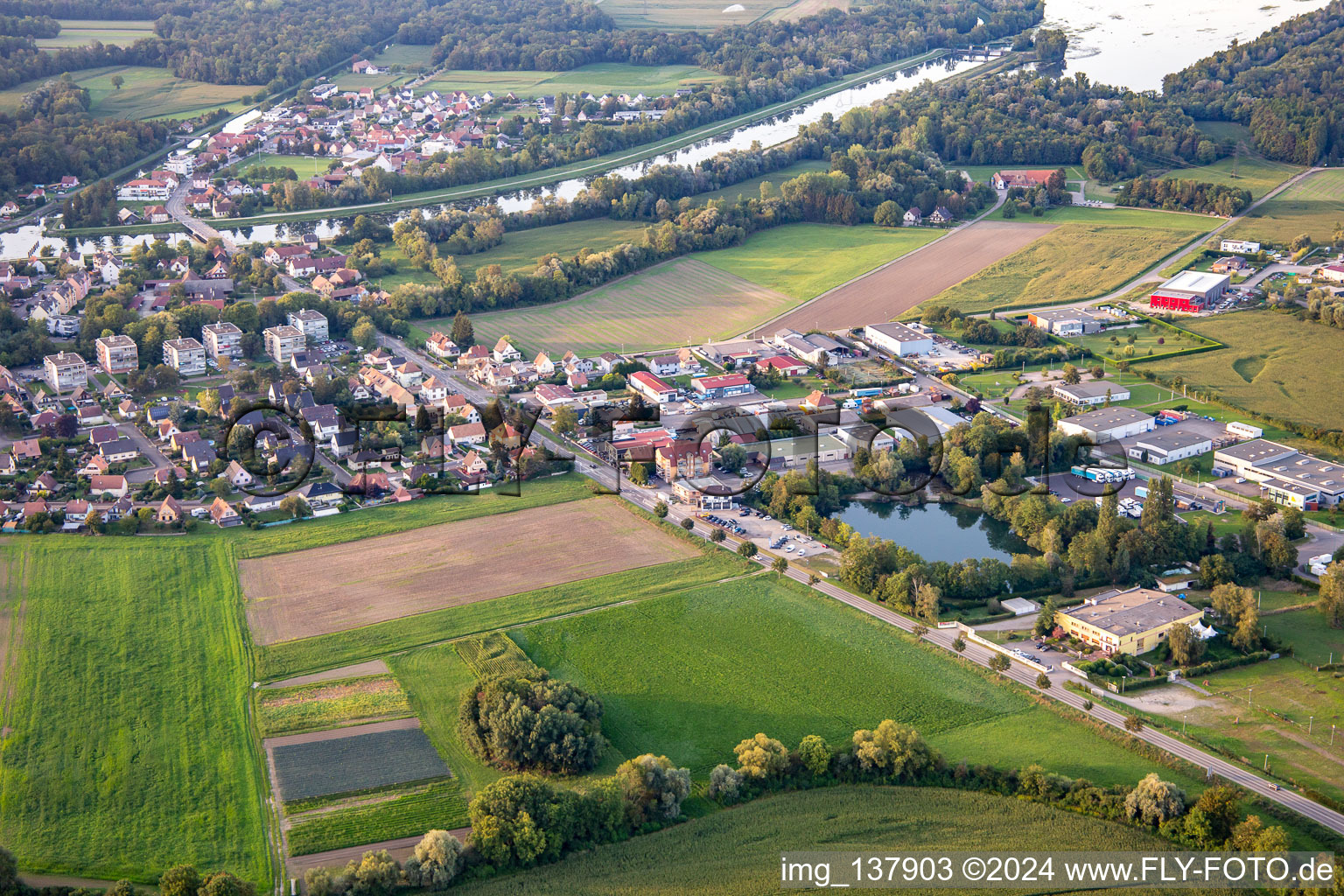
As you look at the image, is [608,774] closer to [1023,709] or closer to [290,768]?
[290,768]

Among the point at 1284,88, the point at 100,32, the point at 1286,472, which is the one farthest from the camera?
the point at 100,32

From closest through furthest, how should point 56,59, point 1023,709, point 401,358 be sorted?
point 1023,709 → point 401,358 → point 56,59

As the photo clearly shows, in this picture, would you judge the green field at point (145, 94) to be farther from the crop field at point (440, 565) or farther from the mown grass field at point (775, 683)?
the mown grass field at point (775, 683)

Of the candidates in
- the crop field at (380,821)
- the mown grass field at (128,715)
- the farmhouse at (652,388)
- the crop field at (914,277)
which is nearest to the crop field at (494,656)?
the crop field at (380,821)

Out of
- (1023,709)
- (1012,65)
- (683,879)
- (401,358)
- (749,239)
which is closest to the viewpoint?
(683,879)

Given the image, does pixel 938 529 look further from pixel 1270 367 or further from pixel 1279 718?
pixel 1270 367

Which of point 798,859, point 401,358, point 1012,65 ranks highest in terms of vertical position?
point 1012,65

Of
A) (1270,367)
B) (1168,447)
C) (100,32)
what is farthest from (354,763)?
(100,32)

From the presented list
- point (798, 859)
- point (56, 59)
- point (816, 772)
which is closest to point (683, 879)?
point (798, 859)

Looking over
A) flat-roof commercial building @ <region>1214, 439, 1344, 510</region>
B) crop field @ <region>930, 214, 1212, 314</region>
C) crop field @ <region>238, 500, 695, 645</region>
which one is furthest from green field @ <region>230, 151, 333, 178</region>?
flat-roof commercial building @ <region>1214, 439, 1344, 510</region>
